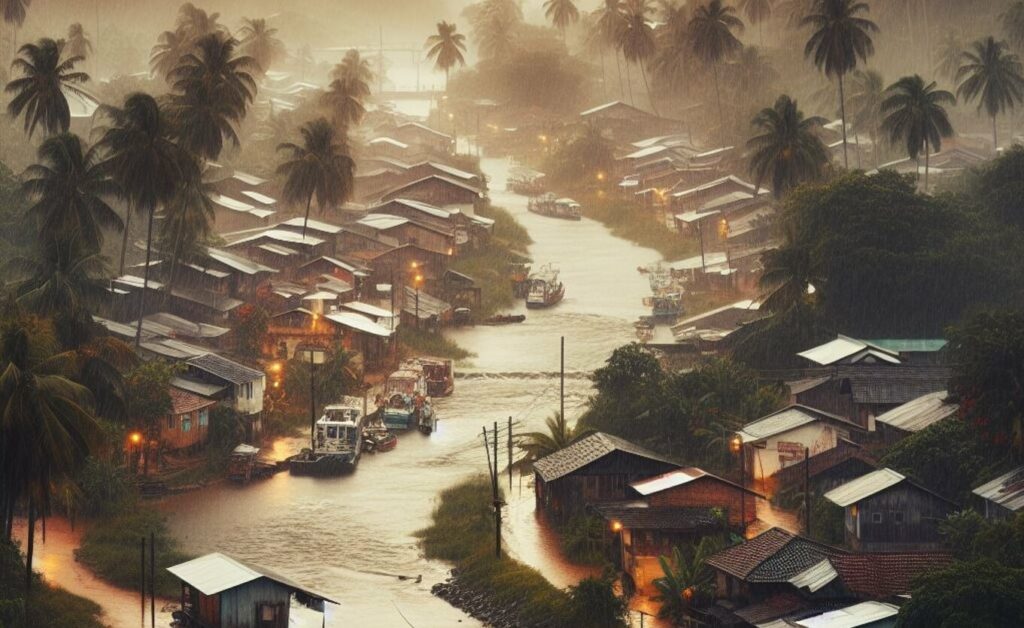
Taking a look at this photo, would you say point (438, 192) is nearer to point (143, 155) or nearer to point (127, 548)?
point (143, 155)

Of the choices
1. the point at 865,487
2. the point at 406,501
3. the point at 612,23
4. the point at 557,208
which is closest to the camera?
the point at 865,487

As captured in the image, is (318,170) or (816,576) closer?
(816,576)

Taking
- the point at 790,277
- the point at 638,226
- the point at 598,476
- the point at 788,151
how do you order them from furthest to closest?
the point at 638,226 → the point at 788,151 → the point at 790,277 → the point at 598,476

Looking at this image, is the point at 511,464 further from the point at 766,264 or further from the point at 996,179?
the point at 996,179

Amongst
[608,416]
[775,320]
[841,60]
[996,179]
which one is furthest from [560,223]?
[608,416]

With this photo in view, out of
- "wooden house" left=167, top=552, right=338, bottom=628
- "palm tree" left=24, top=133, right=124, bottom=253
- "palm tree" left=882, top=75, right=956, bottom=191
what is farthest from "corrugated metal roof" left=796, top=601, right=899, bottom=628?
"palm tree" left=882, top=75, right=956, bottom=191

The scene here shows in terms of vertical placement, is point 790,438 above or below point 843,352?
below

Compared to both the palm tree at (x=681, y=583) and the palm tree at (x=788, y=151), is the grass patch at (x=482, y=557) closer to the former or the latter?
the palm tree at (x=681, y=583)

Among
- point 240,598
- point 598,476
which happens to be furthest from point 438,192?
point 240,598

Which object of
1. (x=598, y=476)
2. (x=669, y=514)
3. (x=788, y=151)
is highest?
(x=788, y=151)
